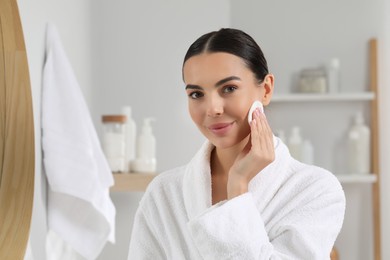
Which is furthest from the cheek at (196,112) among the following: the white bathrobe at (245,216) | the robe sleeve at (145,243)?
the robe sleeve at (145,243)

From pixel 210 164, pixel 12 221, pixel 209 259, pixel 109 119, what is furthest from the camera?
pixel 109 119

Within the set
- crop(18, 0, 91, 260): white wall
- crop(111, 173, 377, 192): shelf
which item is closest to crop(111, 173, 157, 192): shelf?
crop(111, 173, 377, 192): shelf

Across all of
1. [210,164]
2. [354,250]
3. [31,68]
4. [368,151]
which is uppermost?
[31,68]

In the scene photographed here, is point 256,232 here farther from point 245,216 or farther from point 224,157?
point 224,157

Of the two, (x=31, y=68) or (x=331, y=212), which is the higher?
(x=31, y=68)

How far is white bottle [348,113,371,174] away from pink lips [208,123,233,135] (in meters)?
2.05

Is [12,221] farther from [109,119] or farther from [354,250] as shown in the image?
[354,250]

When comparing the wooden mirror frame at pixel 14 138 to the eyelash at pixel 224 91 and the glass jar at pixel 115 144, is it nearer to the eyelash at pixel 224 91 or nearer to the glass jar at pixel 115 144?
the eyelash at pixel 224 91

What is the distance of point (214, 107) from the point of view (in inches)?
36.0

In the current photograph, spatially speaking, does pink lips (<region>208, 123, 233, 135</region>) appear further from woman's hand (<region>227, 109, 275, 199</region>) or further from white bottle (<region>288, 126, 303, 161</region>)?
white bottle (<region>288, 126, 303, 161</region>)

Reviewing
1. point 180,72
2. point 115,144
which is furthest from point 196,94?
point 180,72

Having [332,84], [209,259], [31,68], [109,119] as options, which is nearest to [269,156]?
[209,259]

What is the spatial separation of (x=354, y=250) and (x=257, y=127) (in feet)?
7.06

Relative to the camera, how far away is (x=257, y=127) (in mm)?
956
